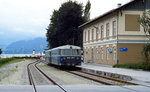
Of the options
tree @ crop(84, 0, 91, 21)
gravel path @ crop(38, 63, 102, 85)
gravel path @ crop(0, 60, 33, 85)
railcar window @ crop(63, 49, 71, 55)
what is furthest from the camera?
tree @ crop(84, 0, 91, 21)

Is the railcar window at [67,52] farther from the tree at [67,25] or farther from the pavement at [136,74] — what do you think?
the tree at [67,25]

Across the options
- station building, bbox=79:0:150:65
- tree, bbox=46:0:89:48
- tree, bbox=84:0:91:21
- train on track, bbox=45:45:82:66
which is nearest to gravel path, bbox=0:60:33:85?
train on track, bbox=45:45:82:66

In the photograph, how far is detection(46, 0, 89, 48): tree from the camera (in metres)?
64.8

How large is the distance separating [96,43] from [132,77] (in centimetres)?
2534

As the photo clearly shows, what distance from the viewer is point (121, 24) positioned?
37125mm

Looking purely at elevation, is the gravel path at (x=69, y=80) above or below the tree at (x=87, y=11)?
below

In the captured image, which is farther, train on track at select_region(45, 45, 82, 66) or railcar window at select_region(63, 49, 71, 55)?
railcar window at select_region(63, 49, 71, 55)

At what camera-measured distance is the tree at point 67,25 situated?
213 ft

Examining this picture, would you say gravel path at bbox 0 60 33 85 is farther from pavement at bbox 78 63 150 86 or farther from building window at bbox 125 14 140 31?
building window at bbox 125 14 140 31

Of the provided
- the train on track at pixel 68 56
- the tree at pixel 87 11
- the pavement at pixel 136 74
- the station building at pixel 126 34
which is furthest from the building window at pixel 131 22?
the tree at pixel 87 11

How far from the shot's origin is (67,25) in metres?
65.2

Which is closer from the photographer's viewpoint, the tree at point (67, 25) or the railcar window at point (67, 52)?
the railcar window at point (67, 52)

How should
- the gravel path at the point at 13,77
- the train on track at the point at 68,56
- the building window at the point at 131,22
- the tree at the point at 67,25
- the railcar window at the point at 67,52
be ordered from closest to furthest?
the gravel path at the point at 13,77 < the train on track at the point at 68,56 < the railcar window at the point at 67,52 < the building window at the point at 131,22 < the tree at the point at 67,25

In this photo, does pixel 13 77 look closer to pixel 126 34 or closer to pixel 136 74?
pixel 136 74
